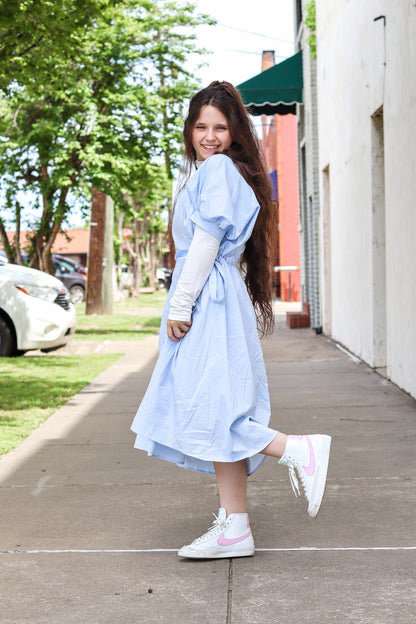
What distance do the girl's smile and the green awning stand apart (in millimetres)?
12036

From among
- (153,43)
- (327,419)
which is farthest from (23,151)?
(327,419)

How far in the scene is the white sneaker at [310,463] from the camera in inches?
144

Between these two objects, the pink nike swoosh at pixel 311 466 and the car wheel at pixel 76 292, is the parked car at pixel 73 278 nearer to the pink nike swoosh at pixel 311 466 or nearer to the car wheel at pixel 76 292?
the car wheel at pixel 76 292

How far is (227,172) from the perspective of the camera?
12.2 ft

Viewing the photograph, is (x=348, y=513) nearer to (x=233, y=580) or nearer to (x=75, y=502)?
(x=233, y=580)

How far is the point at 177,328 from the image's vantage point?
367 centimetres

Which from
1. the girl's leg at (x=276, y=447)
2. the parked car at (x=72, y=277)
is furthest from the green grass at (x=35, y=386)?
the parked car at (x=72, y=277)

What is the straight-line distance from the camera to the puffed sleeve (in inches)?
144

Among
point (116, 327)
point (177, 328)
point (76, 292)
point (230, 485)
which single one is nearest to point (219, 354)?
point (177, 328)

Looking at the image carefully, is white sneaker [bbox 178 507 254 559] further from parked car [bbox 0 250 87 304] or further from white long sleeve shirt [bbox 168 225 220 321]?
parked car [bbox 0 250 87 304]

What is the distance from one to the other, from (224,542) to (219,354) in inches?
30.3

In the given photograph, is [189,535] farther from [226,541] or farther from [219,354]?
[219,354]

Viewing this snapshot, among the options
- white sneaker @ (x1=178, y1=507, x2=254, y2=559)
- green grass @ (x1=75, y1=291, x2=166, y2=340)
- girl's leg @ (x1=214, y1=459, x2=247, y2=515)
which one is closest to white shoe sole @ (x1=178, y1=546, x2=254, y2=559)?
white sneaker @ (x1=178, y1=507, x2=254, y2=559)

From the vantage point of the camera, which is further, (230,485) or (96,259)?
(96,259)
